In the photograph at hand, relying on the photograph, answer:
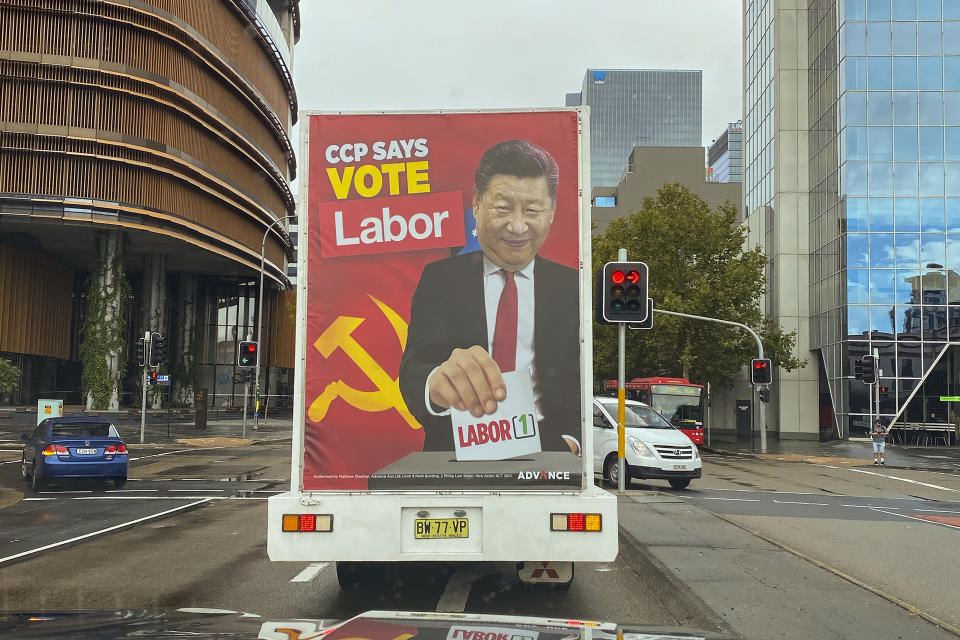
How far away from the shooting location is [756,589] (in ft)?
25.3

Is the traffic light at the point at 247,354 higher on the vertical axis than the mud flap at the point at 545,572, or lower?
higher

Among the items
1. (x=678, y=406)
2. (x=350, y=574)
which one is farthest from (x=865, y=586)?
(x=678, y=406)

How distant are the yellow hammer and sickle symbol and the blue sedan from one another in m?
12.6

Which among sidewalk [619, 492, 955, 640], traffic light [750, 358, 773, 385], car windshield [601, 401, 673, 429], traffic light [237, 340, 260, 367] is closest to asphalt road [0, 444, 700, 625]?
sidewalk [619, 492, 955, 640]

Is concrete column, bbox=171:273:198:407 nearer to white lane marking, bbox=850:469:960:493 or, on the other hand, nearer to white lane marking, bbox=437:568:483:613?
white lane marking, bbox=850:469:960:493

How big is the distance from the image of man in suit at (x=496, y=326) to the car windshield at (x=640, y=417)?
42.1 ft

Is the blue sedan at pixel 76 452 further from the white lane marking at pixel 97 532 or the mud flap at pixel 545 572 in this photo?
the mud flap at pixel 545 572

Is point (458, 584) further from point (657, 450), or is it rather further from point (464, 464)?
point (657, 450)

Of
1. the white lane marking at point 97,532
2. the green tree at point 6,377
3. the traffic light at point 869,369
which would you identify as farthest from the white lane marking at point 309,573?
the traffic light at point 869,369

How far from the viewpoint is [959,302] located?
151 ft

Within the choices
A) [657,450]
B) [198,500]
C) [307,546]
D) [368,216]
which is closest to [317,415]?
[307,546]

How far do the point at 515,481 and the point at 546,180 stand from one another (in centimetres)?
221

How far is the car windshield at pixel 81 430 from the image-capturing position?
685 inches

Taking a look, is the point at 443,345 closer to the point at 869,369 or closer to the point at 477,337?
the point at 477,337
